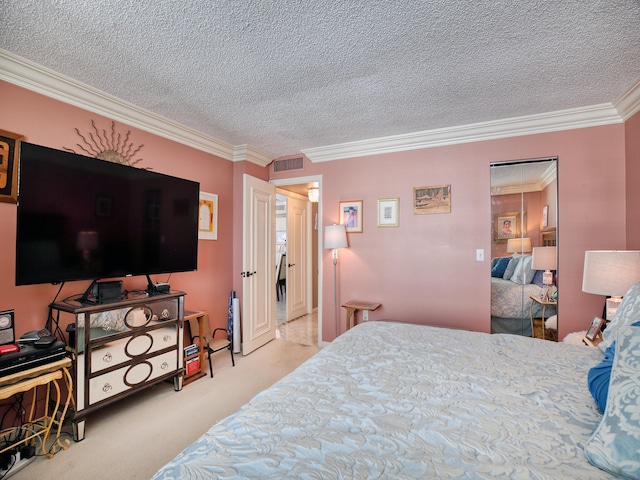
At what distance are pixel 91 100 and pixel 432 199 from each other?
3.25m

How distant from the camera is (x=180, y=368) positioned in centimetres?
264

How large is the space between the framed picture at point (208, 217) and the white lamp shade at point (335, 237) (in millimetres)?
1326

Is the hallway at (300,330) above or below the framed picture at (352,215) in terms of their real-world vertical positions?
below

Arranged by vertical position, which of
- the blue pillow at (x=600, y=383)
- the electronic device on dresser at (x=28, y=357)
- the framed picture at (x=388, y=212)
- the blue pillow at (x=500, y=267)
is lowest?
the electronic device on dresser at (x=28, y=357)

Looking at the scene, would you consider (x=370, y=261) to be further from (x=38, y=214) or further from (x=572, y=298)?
(x=38, y=214)

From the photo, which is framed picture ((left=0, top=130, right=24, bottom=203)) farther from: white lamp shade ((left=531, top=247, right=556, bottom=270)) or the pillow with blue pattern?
white lamp shade ((left=531, top=247, right=556, bottom=270))

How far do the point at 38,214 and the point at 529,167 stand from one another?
13.2 ft

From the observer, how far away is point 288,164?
4086 mm

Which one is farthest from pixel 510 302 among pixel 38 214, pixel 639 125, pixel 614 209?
pixel 38 214

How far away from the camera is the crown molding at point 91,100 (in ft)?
6.43

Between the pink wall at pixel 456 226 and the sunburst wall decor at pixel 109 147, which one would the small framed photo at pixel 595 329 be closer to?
the pink wall at pixel 456 226

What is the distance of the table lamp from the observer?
1985mm

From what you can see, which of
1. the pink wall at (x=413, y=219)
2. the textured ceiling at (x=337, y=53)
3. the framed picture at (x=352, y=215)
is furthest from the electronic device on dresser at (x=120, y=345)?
the framed picture at (x=352, y=215)

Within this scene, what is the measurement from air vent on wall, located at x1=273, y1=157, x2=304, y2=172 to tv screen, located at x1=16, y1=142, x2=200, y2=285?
61.0 inches
